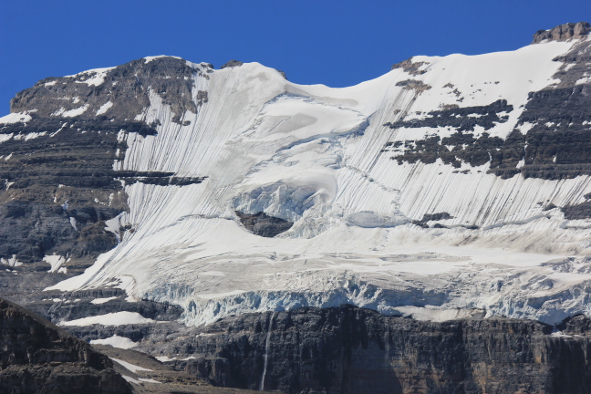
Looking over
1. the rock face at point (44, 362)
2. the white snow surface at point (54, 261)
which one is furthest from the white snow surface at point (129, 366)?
the white snow surface at point (54, 261)

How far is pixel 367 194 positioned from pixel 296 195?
724 centimetres

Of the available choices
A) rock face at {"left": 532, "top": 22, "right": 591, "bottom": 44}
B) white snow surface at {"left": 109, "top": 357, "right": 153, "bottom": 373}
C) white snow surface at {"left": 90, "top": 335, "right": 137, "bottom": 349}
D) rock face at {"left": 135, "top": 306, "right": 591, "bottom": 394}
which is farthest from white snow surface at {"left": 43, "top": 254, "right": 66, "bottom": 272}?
rock face at {"left": 532, "top": 22, "right": 591, "bottom": 44}

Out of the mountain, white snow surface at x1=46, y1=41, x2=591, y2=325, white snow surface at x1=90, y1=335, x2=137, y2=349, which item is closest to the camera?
white snow surface at x1=46, y1=41, x2=591, y2=325

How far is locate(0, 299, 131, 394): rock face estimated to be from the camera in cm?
7612

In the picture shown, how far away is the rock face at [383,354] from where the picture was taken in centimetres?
12950

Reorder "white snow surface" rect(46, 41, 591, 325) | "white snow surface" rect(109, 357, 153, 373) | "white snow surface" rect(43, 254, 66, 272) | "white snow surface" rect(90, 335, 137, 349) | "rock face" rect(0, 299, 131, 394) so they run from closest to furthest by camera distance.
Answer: "rock face" rect(0, 299, 131, 394) < "white snow surface" rect(109, 357, 153, 373) < "white snow surface" rect(46, 41, 591, 325) < "white snow surface" rect(90, 335, 137, 349) < "white snow surface" rect(43, 254, 66, 272)

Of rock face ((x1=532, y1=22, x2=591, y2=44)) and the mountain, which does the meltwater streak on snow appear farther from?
rock face ((x1=532, y1=22, x2=591, y2=44))

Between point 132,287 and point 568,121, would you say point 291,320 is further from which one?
point 568,121

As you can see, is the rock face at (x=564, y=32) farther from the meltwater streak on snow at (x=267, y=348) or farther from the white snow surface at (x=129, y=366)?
the white snow surface at (x=129, y=366)

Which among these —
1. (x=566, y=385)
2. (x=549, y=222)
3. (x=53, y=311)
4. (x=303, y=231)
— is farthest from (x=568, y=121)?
(x=53, y=311)

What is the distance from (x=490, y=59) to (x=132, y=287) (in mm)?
53082

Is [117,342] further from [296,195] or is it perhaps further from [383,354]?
[296,195]

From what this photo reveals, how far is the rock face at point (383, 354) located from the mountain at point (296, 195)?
1.68 feet

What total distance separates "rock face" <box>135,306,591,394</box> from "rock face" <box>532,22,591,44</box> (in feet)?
181
